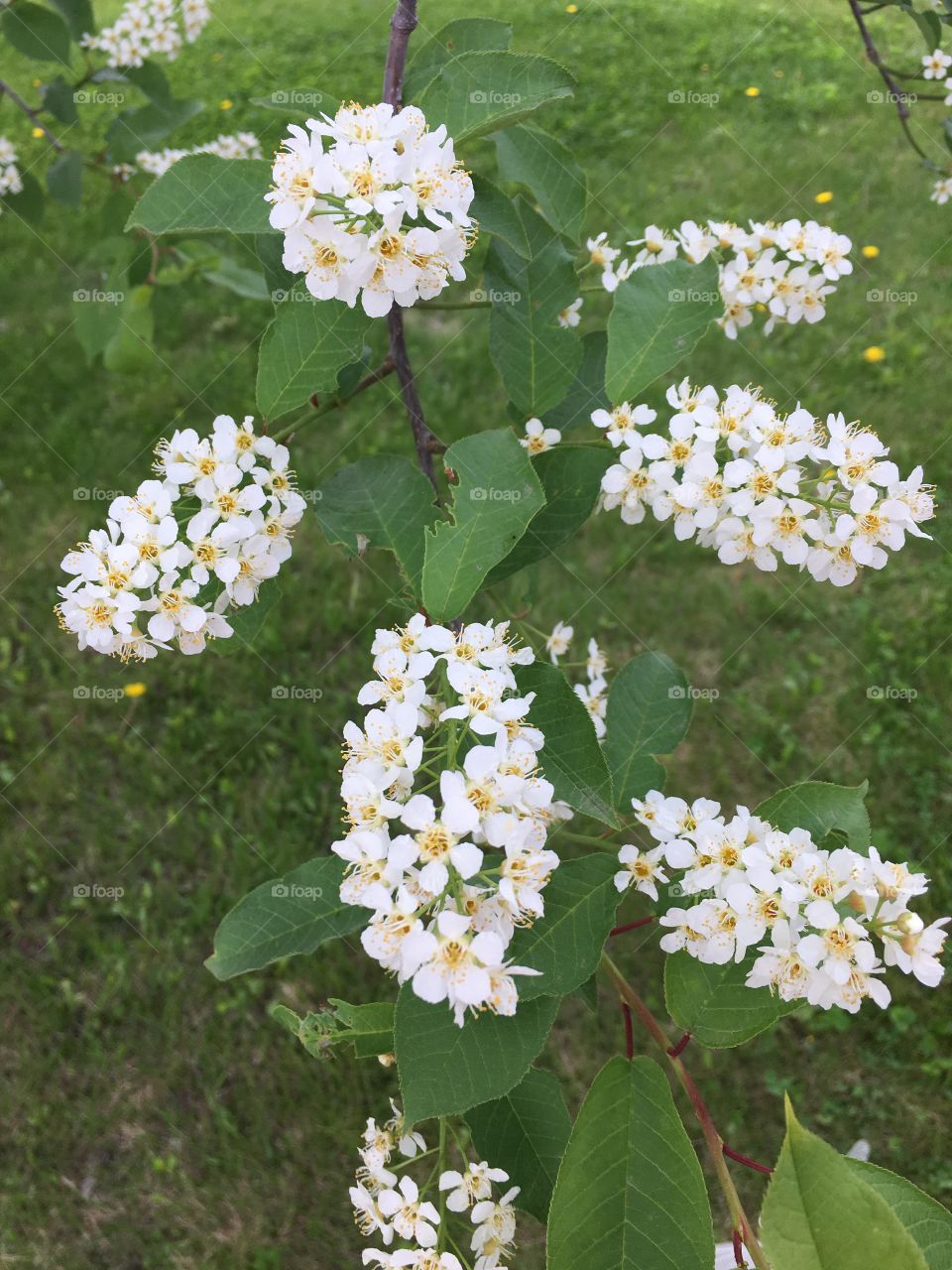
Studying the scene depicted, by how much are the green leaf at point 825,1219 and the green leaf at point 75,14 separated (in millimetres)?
2694

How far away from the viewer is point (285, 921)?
125cm

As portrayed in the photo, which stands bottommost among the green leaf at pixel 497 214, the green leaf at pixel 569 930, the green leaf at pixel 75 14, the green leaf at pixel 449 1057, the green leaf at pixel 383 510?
the green leaf at pixel 569 930

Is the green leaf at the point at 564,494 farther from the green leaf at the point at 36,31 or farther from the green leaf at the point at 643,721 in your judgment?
the green leaf at the point at 36,31

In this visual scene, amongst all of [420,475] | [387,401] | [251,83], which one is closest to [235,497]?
[420,475]

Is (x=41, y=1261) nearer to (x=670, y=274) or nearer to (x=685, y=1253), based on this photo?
(x=685, y=1253)

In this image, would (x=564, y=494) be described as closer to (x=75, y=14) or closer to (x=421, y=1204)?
(x=421, y=1204)

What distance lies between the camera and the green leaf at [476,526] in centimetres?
108

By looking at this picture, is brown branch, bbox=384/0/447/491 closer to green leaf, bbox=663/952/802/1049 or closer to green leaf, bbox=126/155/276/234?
green leaf, bbox=126/155/276/234

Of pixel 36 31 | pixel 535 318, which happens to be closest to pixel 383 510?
pixel 535 318

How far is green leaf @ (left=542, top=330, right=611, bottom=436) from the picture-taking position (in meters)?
1.58

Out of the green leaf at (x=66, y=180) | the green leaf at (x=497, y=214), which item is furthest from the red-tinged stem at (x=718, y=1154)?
the green leaf at (x=66, y=180)

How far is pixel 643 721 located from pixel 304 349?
71cm

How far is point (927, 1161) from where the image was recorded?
237cm

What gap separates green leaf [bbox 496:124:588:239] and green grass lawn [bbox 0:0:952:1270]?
2.46 ft
